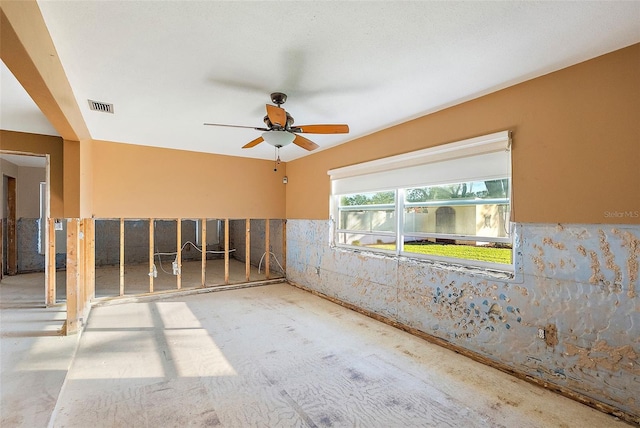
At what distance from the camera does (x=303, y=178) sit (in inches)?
220

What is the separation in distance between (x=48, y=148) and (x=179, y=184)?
1.71 m

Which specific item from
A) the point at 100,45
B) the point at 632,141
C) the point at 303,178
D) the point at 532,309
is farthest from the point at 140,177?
the point at 632,141

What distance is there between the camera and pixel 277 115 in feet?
8.17

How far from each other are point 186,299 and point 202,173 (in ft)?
6.98

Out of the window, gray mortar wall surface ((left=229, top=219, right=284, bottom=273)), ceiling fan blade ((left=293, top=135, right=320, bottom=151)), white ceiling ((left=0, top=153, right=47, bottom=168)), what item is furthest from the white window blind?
white ceiling ((left=0, top=153, right=47, bottom=168))

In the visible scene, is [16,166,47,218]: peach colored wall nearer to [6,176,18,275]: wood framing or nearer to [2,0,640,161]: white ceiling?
[6,176,18,275]: wood framing

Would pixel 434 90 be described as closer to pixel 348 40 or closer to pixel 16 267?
pixel 348 40

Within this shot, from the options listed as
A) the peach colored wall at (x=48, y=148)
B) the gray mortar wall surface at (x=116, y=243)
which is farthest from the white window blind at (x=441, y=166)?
the gray mortar wall surface at (x=116, y=243)

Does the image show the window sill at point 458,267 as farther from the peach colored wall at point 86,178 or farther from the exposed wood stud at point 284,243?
the peach colored wall at point 86,178

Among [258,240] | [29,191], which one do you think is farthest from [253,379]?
[29,191]

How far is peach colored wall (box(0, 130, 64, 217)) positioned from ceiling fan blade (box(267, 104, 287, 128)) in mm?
3609

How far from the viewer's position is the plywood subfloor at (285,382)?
200 centimetres

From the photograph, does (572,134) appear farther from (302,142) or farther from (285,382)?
(285,382)

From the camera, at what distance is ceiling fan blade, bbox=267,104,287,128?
7.99 feet
